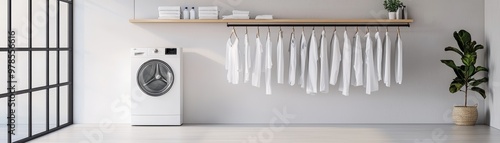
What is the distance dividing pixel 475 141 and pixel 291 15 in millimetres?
2707

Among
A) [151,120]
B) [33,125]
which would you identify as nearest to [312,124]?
[151,120]

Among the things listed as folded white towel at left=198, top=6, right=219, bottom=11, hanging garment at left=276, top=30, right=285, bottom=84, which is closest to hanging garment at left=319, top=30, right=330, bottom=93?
hanging garment at left=276, top=30, right=285, bottom=84

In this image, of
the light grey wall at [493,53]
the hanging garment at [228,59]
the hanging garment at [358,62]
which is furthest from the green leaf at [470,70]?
the hanging garment at [228,59]

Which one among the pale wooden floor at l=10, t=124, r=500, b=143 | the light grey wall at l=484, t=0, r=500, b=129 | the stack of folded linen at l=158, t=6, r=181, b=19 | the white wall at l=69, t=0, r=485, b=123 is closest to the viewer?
the pale wooden floor at l=10, t=124, r=500, b=143

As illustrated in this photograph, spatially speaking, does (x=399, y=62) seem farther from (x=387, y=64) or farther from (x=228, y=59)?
(x=228, y=59)

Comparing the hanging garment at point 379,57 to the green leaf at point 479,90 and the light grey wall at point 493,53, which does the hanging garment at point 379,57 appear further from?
the light grey wall at point 493,53

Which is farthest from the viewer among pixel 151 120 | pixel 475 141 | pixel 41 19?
pixel 151 120

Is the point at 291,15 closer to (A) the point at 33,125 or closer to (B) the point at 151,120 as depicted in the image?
(B) the point at 151,120

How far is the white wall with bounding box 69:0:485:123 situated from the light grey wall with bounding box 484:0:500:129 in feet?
0.49

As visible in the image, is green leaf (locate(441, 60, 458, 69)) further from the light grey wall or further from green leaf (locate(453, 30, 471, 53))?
the light grey wall

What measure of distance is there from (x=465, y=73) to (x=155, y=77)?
3.60 m

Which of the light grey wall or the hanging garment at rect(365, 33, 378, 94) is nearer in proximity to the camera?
the light grey wall

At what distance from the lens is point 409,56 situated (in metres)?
8.64

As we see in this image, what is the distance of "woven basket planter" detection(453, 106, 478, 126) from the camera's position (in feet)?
27.3
